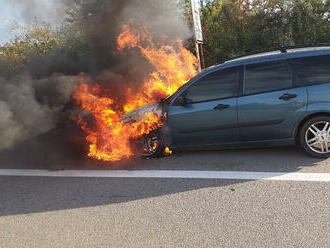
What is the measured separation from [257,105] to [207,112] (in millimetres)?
796

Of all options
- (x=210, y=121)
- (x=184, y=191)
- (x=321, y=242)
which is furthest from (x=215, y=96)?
(x=321, y=242)

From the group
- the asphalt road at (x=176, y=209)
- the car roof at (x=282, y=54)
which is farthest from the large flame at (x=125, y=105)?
the car roof at (x=282, y=54)

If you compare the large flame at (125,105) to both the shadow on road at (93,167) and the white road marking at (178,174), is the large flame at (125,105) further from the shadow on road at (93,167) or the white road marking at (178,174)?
the white road marking at (178,174)

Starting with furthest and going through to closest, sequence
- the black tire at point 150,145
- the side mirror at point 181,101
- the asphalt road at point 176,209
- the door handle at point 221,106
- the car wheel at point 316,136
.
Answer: the black tire at point 150,145, the side mirror at point 181,101, the door handle at point 221,106, the car wheel at point 316,136, the asphalt road at point 176,209

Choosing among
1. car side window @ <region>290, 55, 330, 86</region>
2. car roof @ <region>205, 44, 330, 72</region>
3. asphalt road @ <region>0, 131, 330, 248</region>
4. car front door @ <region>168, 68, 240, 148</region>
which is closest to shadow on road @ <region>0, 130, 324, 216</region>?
asphalt road @ <region>0, 131, 330, 248</region>

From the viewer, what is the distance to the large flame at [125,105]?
5.46 metres

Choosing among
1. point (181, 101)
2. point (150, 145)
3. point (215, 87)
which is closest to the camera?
point (215, 87)

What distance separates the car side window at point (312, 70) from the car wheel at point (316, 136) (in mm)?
593

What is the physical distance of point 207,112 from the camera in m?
4.97

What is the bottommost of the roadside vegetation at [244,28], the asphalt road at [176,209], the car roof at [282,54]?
the asphalt road at [176,209]

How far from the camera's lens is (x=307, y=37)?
11.2 meters

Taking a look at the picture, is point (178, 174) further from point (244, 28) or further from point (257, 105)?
point (244, 28)

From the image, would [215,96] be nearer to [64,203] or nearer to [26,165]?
[64,203]

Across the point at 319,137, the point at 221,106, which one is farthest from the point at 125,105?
the point at 319,137
